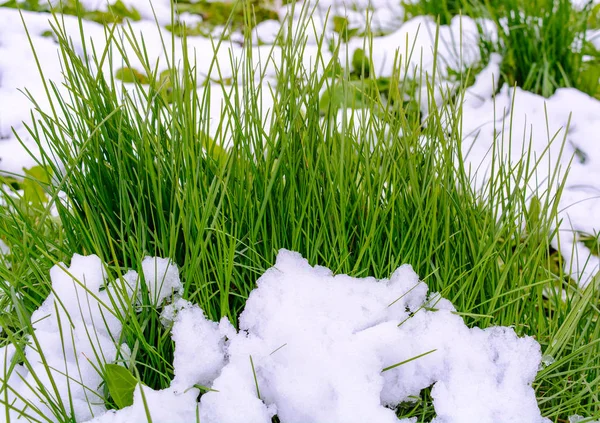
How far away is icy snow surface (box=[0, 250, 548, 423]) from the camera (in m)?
0.82

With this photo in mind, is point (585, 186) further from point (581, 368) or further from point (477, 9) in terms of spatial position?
point (581, 368)

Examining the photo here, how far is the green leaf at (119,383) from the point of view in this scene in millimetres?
789

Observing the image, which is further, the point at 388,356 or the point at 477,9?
the point at 477,9

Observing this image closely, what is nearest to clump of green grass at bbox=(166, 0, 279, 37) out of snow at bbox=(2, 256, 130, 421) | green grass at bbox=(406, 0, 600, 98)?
green grass at bbox=(406, 0, 600, 98)

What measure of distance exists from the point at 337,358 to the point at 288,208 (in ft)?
0.82

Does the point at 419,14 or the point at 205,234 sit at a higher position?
the point at 419,14

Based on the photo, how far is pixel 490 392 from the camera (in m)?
0.86

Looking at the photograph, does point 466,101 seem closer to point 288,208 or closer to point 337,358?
point 288,208

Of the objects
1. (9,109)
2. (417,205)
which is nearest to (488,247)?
(417,205)

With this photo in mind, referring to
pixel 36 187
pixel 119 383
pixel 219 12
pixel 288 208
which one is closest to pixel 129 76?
pixel 36 187

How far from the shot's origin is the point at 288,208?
966 millimetres

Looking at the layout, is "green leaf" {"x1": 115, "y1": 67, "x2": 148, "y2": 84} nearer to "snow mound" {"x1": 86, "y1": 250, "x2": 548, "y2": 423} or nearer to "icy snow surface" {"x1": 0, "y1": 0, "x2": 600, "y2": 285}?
"icy snow surface" {"x1": 0, "y1": 0, "x2": 600, "y2": 285}

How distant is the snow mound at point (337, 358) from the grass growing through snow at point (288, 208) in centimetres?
3

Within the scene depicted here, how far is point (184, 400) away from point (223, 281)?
0.19 m
